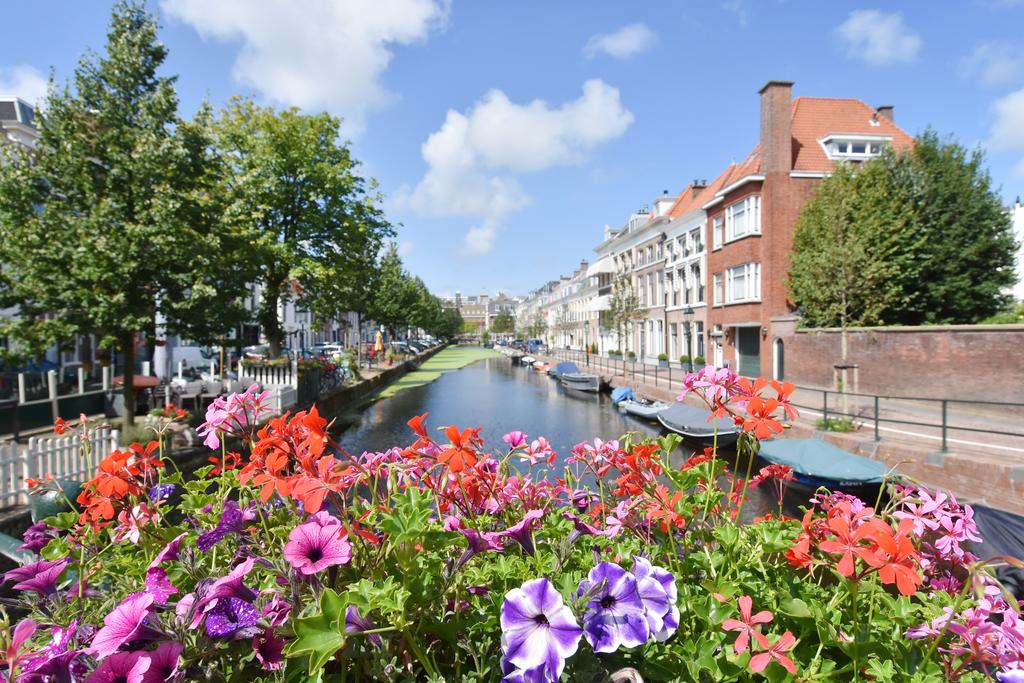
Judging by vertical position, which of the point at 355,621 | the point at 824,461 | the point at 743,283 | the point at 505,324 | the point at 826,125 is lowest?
Answer: the point at 824,461

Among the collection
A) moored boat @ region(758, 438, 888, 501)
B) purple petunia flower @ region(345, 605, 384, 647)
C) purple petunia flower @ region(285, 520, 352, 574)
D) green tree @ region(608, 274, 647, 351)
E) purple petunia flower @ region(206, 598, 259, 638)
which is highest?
green tree @ region(608, 274, 647, 351)

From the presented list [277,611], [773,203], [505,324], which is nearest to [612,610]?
[277,611]

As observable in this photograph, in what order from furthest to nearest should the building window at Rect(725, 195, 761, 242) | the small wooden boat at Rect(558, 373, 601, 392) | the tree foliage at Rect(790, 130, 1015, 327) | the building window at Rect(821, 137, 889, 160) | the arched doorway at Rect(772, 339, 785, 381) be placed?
the small wooden boat at Rect(558, 373, 601, 392) < the building window at Rect(821, 137, 889, 160) < the building window at Rect(725, 195, 761, 242) < the arched doorway at Rect(772, 339, 785, 381) < the tree foliage at Rect(790, 130, 1015, 327)

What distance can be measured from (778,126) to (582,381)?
53.0 ft

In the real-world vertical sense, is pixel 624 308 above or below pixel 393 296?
below

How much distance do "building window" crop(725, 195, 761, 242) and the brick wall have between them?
603 centimetres

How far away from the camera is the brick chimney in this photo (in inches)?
958

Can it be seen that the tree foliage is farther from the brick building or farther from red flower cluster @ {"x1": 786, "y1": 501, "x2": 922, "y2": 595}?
red flower cluster @ {"x1": 786, "y1": 501, "x2": 922, "y2": 595}

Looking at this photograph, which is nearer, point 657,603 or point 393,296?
point 657,603

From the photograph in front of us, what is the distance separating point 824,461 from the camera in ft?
34.3

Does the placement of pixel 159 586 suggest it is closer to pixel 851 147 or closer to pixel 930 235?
pixel 930 235

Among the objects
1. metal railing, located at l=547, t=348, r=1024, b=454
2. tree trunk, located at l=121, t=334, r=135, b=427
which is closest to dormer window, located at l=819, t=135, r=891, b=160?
metal railing, located at l=547, t=348, r=1024, b=454

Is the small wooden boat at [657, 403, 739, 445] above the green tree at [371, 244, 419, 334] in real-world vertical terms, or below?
below

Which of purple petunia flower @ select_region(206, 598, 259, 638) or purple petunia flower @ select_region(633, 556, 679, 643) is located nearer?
purple petunia flower @ select_region(206, 598, 259, 638)
